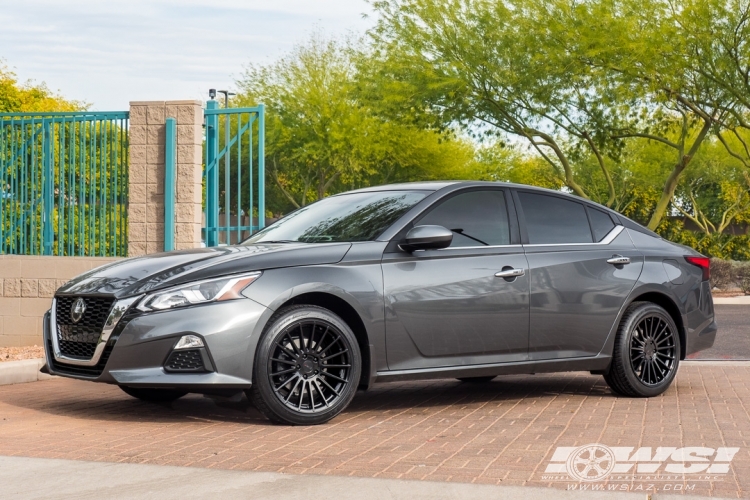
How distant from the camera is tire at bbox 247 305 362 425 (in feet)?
24.0

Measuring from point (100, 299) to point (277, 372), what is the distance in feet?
4.37

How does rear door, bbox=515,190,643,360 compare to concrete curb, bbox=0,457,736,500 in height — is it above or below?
above

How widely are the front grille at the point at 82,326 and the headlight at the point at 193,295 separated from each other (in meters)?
0.34

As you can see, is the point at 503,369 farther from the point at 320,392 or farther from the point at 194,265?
the point at 194,265

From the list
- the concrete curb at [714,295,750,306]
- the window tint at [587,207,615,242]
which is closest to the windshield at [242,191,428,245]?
the window tint at [587,207,615,242]

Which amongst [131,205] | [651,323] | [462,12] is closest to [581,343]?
[651,323]

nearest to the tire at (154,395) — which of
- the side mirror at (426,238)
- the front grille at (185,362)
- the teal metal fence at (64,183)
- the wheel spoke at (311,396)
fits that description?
the front grille at (185,362)

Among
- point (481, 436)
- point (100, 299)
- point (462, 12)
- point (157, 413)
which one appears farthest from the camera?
point (462, 12)

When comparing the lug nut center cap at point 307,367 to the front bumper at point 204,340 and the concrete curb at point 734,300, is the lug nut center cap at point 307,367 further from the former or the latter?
the concrete curb at point 734,300

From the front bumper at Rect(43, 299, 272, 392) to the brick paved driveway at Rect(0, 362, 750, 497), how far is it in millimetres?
Answer: 344

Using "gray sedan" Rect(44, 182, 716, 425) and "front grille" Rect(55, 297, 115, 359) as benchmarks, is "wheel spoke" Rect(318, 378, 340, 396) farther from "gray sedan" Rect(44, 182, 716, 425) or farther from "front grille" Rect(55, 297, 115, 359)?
"front grille" Rect(55, 297, 115, 359)

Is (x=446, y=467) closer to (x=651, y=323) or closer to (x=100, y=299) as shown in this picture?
(x=100, y=299)

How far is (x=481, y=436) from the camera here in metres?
7.12

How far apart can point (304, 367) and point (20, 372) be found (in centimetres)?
420
